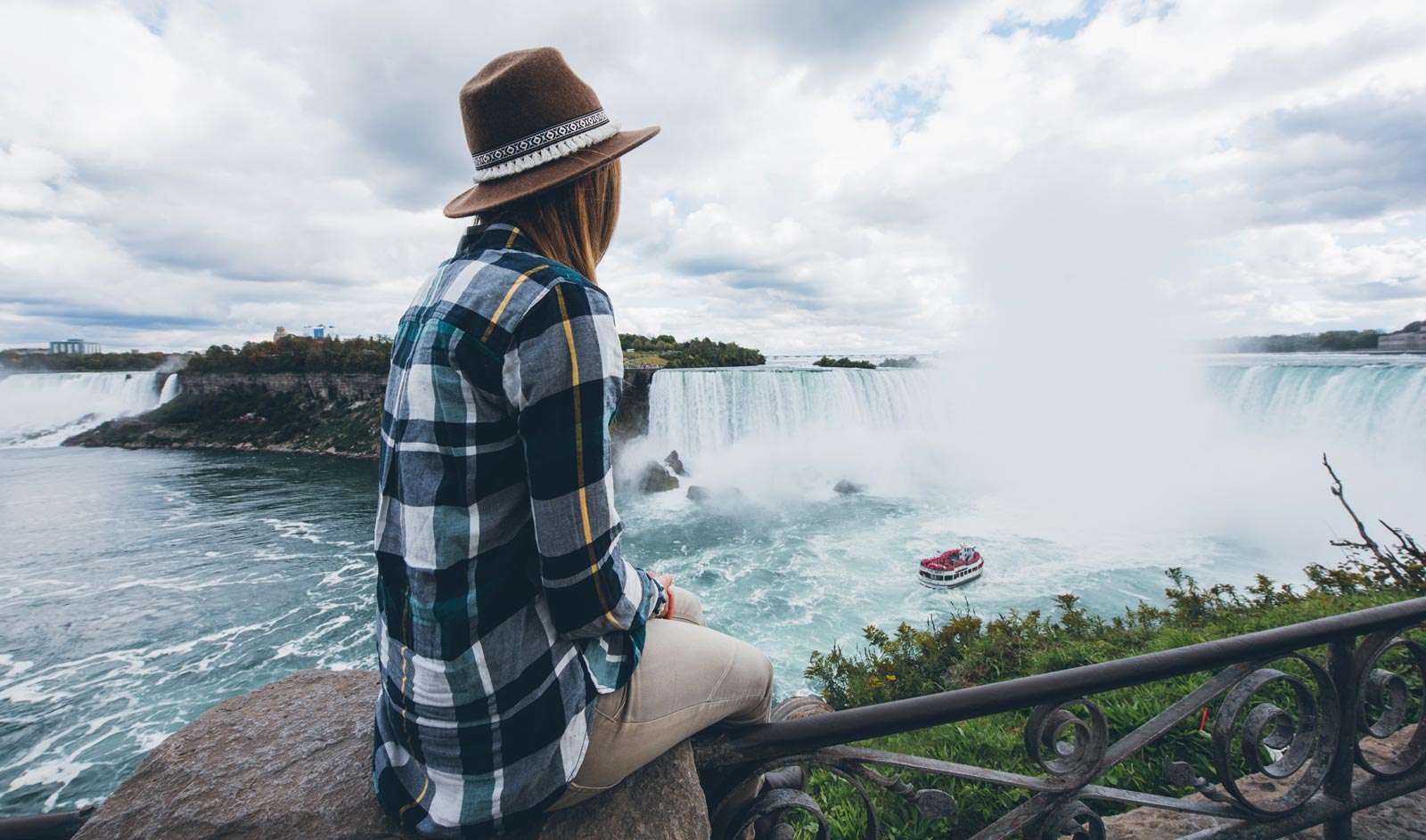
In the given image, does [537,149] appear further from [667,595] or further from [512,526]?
[667,595]

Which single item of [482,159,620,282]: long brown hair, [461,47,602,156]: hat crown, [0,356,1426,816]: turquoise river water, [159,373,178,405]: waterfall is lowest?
[0,356,1426,816]: turquoise river water

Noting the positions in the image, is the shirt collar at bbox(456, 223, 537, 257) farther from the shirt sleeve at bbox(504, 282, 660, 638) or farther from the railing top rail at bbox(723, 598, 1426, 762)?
the railing top rail at bbox(723, 598, 1426, 762)

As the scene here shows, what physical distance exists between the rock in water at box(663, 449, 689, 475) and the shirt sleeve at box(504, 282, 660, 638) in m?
25.0

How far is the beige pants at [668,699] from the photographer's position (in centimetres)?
113

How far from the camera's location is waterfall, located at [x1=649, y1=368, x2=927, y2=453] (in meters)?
25.2

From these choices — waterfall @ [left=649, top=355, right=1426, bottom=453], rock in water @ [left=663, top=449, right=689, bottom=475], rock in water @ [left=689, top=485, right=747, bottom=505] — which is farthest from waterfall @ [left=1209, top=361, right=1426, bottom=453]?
rock in water @ [left=663, top=449, right=689, bottom=475]

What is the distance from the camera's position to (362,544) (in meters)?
19.9

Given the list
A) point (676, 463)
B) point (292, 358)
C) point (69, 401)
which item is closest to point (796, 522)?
point (676, 463)

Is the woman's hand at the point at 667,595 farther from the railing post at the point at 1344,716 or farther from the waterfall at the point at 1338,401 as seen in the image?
the waterfall at the point at 1338,401

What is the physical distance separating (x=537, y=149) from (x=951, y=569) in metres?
13.8

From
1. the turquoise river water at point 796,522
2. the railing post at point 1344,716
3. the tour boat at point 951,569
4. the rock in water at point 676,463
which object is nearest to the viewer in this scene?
the railing post at point 1344,716

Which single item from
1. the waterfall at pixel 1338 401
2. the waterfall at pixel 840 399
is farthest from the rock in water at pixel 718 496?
the waterfall at pixel 1338 401

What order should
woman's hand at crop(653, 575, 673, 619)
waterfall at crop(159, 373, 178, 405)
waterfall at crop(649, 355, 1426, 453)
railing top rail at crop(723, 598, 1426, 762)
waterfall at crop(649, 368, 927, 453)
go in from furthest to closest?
waterfall at crop(159, 373, 178, 405)
waterfall at crop(649, 368, 927, 453)
waterfall at crop(649, 355, 1426, 453)
woman's hand at crop(653, 575, 673, 619)
railing top rail at crop(723, 598, 1426, 762)

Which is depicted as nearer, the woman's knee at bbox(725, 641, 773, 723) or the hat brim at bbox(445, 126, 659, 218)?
the hat brim at bbox(445, 126, 659, 218)
